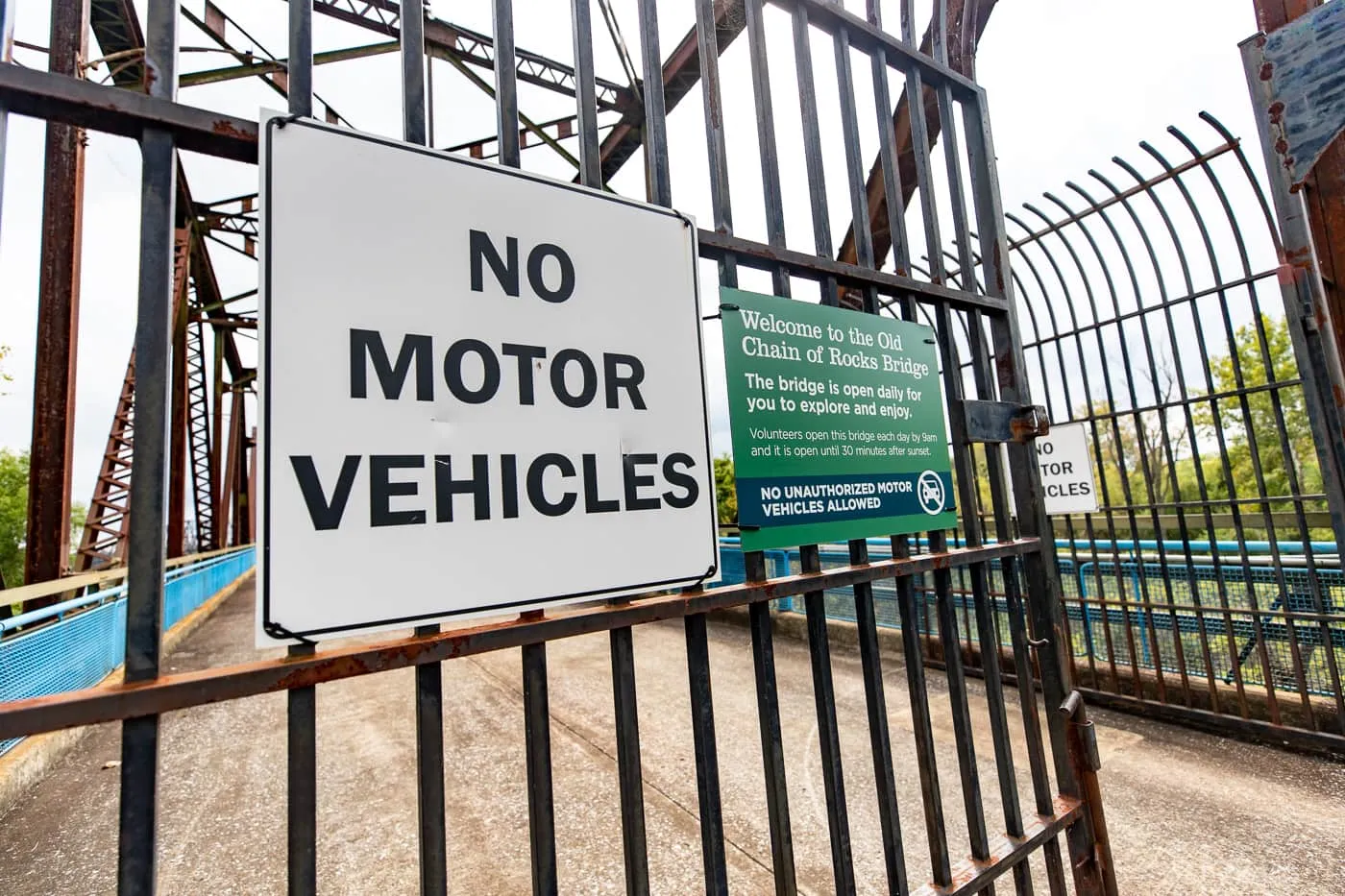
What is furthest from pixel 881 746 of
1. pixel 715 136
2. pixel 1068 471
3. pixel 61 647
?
pixel 61 647

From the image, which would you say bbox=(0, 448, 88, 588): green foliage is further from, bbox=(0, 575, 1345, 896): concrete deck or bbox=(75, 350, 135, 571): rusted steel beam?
bbox=(0, 575, 1345, 896): concrete deck

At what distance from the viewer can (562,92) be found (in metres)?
9.62

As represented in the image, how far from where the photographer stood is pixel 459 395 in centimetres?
115

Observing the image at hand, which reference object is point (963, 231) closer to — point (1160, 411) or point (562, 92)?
point (1160, 411)

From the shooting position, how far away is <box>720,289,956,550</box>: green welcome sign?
5.05 ft

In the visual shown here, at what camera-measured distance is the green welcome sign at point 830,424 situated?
154 cm

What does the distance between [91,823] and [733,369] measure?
4.33 meters

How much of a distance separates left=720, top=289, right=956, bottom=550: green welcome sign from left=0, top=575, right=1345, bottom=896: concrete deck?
1802 mm

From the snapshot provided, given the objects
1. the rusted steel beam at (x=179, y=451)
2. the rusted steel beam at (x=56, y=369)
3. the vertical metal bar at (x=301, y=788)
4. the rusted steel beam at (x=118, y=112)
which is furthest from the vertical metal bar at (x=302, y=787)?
the rusted steel beam at (x=179, y=451)

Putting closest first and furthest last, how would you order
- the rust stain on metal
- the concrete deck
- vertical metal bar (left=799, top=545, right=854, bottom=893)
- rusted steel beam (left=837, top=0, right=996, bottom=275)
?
the rust stain on metal
vertical metal bar (left=799, top=545, right=854, bottom=893)
rusted steel beam (left=837, top=0, right=996, bottom=275)
the concrete deck

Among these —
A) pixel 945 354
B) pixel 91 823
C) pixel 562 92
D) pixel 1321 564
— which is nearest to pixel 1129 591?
pixel 1321 564

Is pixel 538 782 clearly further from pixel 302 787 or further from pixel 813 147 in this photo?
pixel 813 147

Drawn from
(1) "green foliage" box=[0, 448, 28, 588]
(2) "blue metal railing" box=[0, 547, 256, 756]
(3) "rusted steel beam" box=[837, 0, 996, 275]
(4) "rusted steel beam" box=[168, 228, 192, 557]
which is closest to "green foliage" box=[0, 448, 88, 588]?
(1) "green foliage" box=[0, 448, 28, 588]

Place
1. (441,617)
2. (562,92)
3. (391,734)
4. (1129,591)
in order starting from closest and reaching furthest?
(441,617) < (391,734) < (1129,591) < (562,92)
